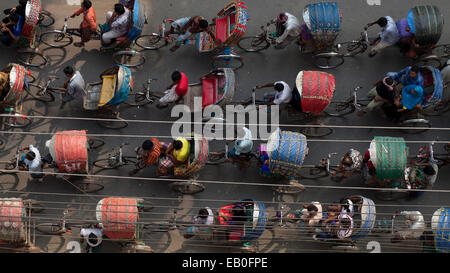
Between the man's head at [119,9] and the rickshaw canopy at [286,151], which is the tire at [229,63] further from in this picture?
the rickshaw canopy at [286,151]

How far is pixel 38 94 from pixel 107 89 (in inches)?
80.6

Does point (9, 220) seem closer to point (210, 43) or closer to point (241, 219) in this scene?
point (241, 219)

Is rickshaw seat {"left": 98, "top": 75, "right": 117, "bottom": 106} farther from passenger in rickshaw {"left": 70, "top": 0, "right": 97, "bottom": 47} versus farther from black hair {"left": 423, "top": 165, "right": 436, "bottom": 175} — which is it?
black hair {"left": 423, "top": 165, "right": 436, "bottom": 175}

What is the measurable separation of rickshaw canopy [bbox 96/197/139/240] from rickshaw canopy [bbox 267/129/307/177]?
3.38m

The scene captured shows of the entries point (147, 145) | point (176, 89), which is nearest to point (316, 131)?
point (176, 89)

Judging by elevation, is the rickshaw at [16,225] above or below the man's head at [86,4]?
below

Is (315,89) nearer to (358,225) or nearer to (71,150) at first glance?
(358,225)

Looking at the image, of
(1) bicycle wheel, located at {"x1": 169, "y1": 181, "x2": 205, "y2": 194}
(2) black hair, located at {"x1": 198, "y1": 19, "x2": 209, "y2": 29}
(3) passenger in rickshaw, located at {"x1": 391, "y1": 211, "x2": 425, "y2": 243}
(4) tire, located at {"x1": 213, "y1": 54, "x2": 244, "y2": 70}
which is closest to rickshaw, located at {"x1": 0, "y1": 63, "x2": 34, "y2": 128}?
(1) bicycle wheel, located at {"x1": 169, "y1": 181, "x2": 205, "y2": 194}

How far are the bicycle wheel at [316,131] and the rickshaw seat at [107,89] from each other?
4.87 meters

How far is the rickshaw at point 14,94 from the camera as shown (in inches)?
644

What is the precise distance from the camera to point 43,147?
17.0 m

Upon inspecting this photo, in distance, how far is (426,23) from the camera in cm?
1664

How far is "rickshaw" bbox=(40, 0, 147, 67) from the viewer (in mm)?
16938

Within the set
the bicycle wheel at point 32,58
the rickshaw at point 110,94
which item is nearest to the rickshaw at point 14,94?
the bicycle wheel at point 32,58
